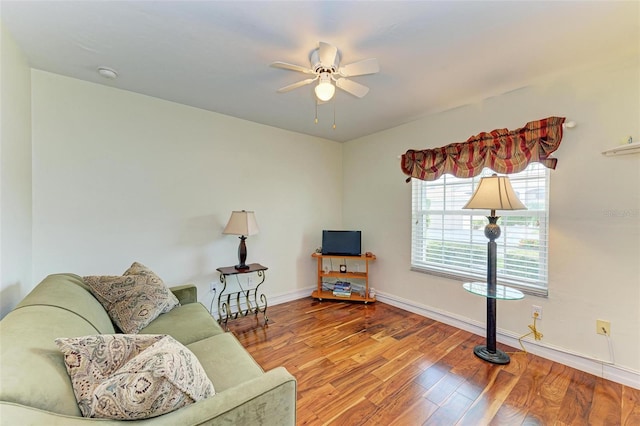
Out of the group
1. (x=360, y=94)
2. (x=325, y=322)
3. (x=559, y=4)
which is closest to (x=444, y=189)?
(x=360, y=94)

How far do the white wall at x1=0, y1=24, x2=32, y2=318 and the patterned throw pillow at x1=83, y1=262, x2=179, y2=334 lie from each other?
0.47 meters

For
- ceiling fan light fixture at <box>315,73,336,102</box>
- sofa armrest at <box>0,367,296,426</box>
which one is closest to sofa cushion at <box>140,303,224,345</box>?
sofa armrest at <box>0,367,296,426</box>

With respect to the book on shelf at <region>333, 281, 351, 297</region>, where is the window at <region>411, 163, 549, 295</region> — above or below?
above

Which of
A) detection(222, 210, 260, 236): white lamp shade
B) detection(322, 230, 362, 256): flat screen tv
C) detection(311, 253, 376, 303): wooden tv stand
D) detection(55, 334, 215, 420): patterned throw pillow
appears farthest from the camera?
detection(322, 230, 362, 256): flat screen tv

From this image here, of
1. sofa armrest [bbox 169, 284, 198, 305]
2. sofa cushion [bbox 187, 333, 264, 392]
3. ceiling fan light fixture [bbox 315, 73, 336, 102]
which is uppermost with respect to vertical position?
ceiling fan light fixture [bbox 315, 73, 336, 102]

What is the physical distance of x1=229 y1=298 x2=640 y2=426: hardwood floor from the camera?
5.30 ft

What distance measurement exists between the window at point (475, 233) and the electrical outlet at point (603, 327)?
1.22 feet

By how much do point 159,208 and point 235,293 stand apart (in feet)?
4.14

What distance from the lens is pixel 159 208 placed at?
2.65 m

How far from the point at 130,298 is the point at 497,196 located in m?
2.77

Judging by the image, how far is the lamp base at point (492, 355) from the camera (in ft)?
7.07

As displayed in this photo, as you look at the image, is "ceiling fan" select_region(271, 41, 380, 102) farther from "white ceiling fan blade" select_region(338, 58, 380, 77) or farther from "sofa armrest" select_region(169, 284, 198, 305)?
"sofa armrest" select_region(169, 284, 198, 305)

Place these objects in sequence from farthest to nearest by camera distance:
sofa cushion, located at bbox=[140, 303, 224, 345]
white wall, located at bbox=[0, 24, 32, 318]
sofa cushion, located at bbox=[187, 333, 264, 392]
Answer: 1. sofa cushion, located at bbox=[140, 303, 224, 345]
2. white wall, located at bbox=[0, 24, 32, 318]
3. sofa cushion, located at bbox=[187, 333, 264, 392]

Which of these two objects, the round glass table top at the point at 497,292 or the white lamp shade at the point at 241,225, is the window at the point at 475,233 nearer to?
the round glass table top at the point at 497,292
